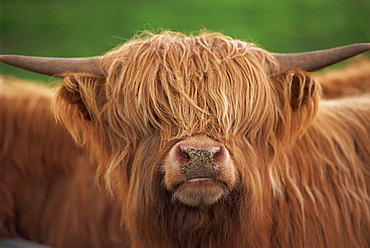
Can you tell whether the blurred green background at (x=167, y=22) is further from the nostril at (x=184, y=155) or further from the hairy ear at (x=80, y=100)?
the nostril at (x=184, y=155)

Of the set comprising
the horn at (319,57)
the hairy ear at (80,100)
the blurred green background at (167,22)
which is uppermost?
the blurred green background at (167,22)

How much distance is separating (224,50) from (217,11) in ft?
27.4

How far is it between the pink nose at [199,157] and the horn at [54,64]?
78cm

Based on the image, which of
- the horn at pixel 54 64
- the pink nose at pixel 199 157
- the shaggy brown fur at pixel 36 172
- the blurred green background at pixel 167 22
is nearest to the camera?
the pink nose at pixel 199 157

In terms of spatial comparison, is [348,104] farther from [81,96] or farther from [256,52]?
[81,96]

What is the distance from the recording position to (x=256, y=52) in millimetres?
2547

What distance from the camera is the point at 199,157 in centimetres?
199

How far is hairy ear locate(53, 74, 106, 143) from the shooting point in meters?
2.50

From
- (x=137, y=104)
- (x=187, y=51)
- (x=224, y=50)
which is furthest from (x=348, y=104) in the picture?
(x=137, y=104)

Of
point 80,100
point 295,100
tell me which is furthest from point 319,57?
point 80,100

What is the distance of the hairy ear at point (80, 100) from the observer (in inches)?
98.5

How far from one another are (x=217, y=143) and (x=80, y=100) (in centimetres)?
95

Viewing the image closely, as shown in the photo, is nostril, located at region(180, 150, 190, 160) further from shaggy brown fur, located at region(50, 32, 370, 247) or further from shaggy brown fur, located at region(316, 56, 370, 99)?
shaggy brown fur, located at region(316, 56, 370, 99)

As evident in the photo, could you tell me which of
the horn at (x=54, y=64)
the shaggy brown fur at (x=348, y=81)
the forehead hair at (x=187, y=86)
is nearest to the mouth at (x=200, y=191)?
the forehead hair at (x=187, y=86)
